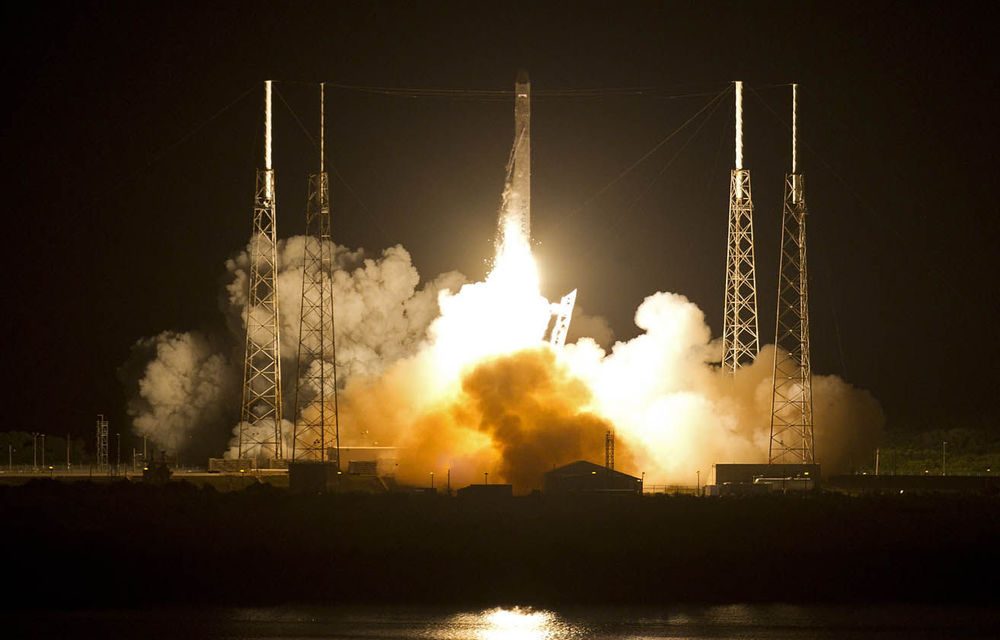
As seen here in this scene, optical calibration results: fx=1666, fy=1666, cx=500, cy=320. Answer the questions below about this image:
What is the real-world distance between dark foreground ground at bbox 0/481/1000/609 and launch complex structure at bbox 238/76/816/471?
5.18m

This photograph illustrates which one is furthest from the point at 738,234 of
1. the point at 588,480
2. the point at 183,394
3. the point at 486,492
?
the point at 183,394

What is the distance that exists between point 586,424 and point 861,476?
9.90m

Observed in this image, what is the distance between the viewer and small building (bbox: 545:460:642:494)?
47438 millimetres

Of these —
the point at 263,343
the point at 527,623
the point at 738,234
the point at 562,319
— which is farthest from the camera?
the point at 263,343

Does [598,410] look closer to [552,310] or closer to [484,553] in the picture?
[552,310]

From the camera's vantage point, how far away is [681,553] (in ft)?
135

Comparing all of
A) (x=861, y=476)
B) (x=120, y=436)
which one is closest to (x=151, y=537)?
(x=861, y=476)

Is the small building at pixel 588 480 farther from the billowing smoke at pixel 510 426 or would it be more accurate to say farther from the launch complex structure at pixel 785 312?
the launch complex structure at pixel 785 312

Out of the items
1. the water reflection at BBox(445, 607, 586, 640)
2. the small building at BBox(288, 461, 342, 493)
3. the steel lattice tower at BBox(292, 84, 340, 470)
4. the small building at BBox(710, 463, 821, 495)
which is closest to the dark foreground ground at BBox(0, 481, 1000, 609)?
the water reflection at BBox(445, 607, 586, 640)

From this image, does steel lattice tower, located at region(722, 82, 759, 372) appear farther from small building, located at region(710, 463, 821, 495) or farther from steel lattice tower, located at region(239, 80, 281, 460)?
steel lattice tower, located at region(239, 80, 281, 460)

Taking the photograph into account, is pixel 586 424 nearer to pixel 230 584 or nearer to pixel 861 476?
pixel 861 476

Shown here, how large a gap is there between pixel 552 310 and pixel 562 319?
0.49 m

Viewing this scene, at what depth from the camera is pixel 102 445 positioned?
65.7 metres

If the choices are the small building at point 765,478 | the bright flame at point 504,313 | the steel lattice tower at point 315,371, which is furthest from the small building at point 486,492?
the bright flame at point 504,313
